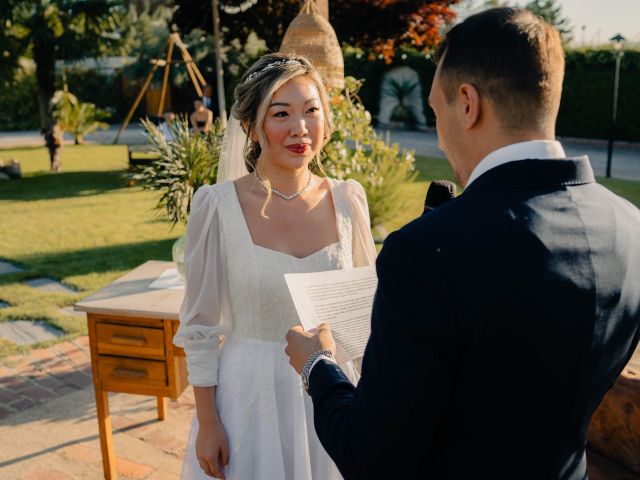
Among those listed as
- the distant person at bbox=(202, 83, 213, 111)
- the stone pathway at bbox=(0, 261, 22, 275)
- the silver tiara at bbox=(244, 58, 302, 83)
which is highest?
the distant person at bbox=(202, 83, 213, 111)

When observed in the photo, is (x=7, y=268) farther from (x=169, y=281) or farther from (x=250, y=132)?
(x=250, y=132)

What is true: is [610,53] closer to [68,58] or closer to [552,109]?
[68,58]

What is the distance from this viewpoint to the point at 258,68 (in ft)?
7.16

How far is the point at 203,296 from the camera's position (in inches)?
81.9

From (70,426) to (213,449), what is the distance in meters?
2.41

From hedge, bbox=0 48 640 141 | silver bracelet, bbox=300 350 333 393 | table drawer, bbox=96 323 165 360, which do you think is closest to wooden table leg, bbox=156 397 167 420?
table drawer, bbox=96 323 165 360

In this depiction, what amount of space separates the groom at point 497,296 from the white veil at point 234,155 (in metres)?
1.70

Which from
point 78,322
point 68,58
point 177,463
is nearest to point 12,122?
point 68,58

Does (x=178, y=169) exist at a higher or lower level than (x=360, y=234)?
higher

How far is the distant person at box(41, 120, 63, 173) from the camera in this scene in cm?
1477

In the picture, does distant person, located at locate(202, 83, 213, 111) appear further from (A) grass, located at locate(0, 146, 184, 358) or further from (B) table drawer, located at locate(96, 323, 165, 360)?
(B) table drawer, located at locate(96, 323, 165, 360)

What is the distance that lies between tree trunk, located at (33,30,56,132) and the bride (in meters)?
14.2

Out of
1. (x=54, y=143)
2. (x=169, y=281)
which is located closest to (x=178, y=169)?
(x=169, y=281)

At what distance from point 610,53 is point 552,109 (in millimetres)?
19559
